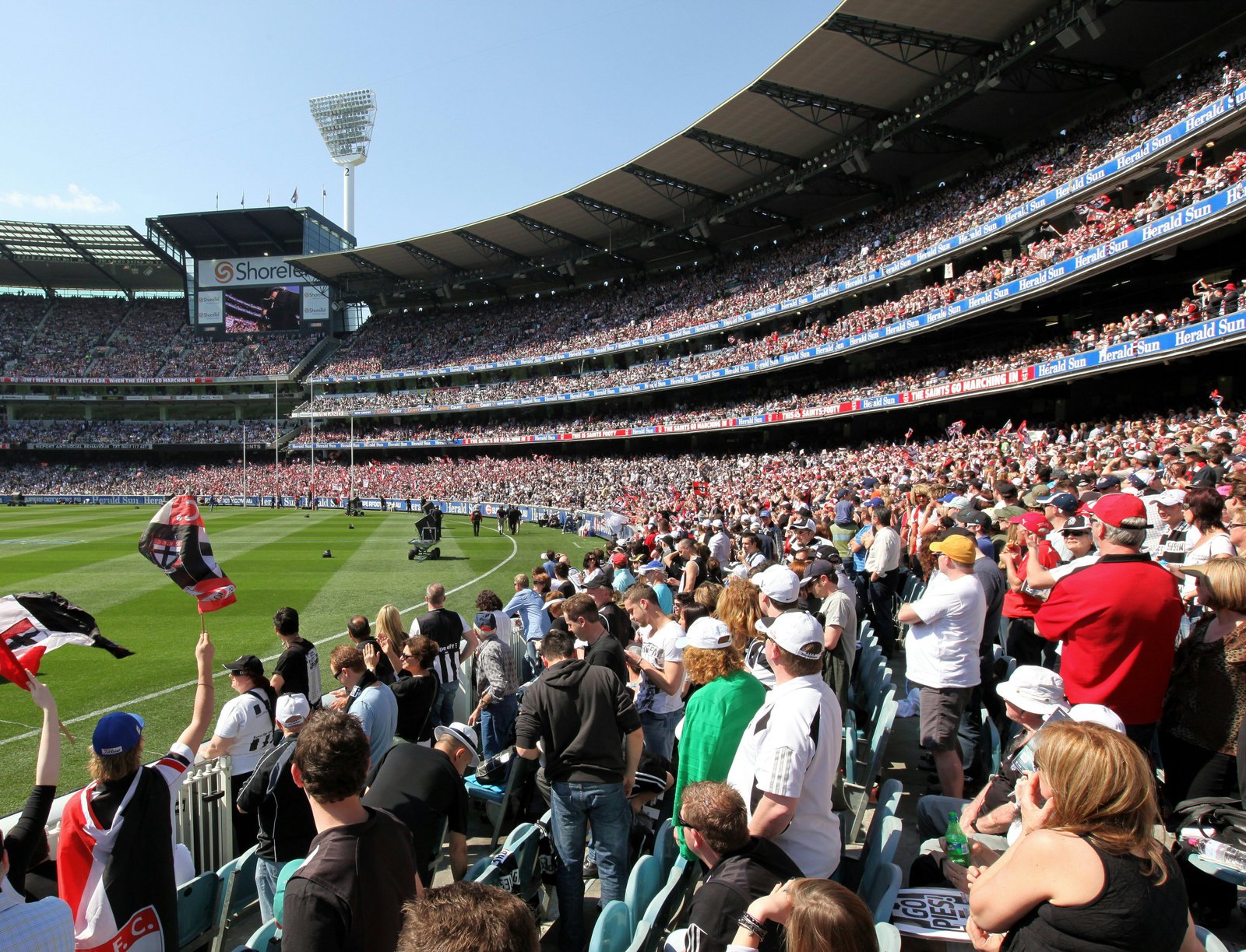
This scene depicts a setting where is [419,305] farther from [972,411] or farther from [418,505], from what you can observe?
[972,411]

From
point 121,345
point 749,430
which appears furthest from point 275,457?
point 749,430

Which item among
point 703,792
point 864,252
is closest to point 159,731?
point 703,792

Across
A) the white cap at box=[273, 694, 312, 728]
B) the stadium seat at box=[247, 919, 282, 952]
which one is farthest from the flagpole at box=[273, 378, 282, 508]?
the stadium seat at box=[247, 919, 282, 952]

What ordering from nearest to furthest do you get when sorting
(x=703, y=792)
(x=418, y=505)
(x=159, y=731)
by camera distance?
(x=703, y=792), (x=159, y=731), (x=418, y=505)

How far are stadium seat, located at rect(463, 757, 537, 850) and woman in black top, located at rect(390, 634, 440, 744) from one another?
0.51m

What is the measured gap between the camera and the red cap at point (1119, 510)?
15.5ft

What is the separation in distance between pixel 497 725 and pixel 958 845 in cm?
399

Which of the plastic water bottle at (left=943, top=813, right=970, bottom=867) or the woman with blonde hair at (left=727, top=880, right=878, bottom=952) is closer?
the woman with blonde hair at (left=727, top=880, right=878, bottom=952)

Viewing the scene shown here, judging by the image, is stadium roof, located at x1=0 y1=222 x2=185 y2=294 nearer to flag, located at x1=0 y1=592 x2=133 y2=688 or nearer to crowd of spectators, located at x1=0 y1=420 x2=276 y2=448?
crowd of spectators, located at x1=0 y1=420 x2=276 y2=448

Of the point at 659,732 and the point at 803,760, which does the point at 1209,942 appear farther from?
the point at 659,732

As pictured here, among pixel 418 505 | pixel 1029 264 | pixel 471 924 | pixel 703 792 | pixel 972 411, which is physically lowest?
pixel 418 505

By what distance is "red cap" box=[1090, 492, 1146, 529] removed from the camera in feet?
15.5

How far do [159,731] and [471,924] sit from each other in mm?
9241

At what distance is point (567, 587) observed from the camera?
9570mm
